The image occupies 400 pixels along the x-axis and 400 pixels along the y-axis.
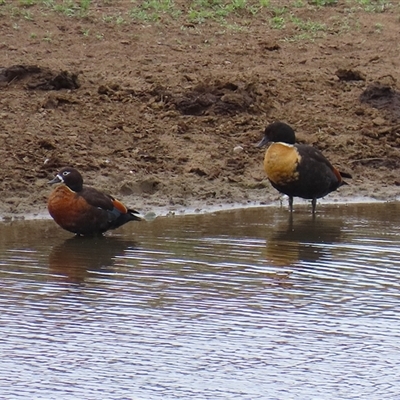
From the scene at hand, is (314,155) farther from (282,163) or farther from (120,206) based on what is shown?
Answer: (120,206)

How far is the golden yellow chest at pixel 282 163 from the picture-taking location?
1151cm

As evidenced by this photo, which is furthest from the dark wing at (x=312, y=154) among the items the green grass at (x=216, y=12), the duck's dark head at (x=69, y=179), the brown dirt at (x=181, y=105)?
the green grass at (x=216, y=12)

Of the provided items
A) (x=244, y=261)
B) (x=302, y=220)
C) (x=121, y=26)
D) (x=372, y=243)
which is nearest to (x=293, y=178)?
(x=302, y=220)

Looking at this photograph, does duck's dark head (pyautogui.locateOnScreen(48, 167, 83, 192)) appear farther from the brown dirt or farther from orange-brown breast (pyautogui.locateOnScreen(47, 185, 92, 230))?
the brown dirt

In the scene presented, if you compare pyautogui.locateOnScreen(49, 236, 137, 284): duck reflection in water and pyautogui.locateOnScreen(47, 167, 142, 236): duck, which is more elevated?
pyautogui.locateOnScreen(47, 167, 142, 236): duck

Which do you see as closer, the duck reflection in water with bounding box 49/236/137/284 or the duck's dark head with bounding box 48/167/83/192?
the duck reflection in water with bounding box 49/236/137/284

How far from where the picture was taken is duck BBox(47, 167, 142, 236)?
1015 cm

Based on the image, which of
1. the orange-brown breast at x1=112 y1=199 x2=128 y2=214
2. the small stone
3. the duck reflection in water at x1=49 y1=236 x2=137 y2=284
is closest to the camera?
the duck reflection in water at x1=49 y1=236 x2=137 y2=284

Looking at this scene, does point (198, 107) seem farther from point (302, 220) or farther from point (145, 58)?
point (302, 220)

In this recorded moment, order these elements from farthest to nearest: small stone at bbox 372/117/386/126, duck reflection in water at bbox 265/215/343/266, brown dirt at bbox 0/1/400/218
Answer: small stone at bbox 372/117/386/126
brown dirt at bbox 0/1/400/218
duck reflection in water at bbox 265/215/343/266

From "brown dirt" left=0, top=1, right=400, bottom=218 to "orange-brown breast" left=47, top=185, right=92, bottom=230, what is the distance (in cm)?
77

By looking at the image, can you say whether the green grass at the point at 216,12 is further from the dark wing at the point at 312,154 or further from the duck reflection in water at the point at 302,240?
the duck reflection in water at the point at 302,240

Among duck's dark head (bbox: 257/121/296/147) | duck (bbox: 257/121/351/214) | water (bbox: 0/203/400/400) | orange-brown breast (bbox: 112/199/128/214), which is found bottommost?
water (bbox: 0/203/400/400)

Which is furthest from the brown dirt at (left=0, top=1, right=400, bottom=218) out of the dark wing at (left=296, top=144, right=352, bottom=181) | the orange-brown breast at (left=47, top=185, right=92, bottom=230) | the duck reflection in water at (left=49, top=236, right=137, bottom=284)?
the duck reflection in water at (left=49, top=236, right=137, bottom=284)
